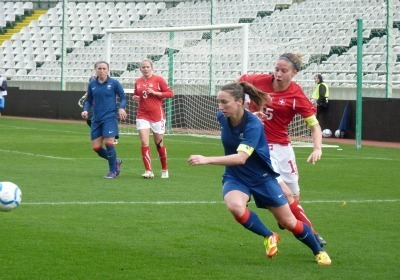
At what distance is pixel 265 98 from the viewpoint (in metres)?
9.25

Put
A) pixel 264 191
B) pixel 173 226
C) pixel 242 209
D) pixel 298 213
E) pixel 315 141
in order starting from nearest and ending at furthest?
pixel 242 209 < pixel 264 191 < pixel 315 141 < pixel 298 213 < pixel 173 226

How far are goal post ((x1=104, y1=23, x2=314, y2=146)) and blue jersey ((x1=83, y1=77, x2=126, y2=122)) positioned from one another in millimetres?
9416

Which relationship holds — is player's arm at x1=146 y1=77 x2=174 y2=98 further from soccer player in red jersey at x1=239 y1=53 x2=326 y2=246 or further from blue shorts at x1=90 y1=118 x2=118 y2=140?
soccer player in red jersey at x1=239 y1=53 x2=326 y2=246

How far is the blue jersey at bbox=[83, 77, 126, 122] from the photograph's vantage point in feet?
56.4

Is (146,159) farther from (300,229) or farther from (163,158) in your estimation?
(300,229)

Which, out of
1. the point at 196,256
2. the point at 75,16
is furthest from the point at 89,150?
the point at 75,16

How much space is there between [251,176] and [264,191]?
6.8 inches

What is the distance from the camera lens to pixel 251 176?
9.15 m

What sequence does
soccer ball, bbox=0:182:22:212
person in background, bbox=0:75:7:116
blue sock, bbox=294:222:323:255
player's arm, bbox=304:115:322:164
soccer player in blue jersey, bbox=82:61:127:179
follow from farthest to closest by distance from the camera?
person in background, bbox=0:75:7:116
soccer player in blue jersey, bbox=82:61:127:179
player's arm, bbox=304:115:322:164
blue sock, bbox=294:222:323:255
soccer ball, bbox=0:182:22:212

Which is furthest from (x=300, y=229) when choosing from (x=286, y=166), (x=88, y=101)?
(x=88, y=101)

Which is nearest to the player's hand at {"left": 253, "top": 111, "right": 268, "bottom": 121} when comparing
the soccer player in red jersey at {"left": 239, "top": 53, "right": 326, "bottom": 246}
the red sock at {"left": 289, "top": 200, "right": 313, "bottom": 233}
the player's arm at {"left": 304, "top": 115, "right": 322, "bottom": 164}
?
the soccer player in red jersey at {"left": 239, "top": 53, "right": 326, "bottom": 246}

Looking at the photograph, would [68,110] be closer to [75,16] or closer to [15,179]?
[75,16]

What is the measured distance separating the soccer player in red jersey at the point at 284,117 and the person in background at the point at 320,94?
1880 centimetres

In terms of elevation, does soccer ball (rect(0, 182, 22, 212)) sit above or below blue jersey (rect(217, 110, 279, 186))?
below
